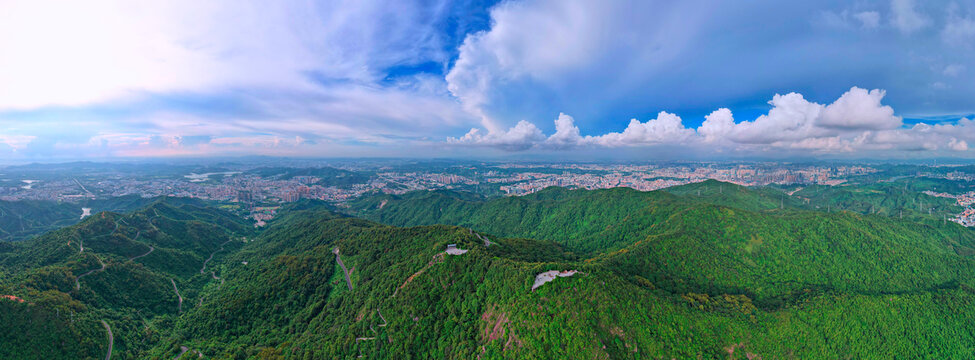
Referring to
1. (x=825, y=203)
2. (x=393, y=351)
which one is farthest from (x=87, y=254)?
(x=825, y=203)

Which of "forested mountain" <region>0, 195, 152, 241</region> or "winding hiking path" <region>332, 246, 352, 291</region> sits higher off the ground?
"winding hiking path" <region>332, 246, 352, 291</region>

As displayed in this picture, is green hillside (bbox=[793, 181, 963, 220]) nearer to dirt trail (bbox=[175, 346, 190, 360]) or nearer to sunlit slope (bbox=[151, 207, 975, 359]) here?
sunlit slope (bbox=[151, 207, 975, 359])

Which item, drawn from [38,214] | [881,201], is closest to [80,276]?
[38,214]

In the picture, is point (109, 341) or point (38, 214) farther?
point (38, 214)

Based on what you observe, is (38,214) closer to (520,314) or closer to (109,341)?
(109,341)

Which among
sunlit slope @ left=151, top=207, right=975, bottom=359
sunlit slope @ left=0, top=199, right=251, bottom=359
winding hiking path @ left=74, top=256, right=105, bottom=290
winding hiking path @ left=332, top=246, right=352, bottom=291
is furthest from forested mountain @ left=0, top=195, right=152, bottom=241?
winding hiking path @ left=332, top=246, right=352, bottom=291

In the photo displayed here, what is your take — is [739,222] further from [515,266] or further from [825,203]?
[825,203]

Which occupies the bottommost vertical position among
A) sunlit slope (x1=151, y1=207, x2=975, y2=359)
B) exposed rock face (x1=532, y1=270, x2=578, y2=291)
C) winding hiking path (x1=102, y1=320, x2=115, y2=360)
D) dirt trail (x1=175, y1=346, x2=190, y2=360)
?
dirt trail (x1=175, y1=346, x2=190, y2=360)

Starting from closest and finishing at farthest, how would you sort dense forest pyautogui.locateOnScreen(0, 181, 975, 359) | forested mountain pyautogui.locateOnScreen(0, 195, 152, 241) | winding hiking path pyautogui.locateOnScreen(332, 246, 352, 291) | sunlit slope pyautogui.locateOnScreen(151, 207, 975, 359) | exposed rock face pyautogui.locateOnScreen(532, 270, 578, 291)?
sunlit slope pyautogui.locateOnScreen(151, 207, 975, 359) → dense forest pyautogui.locateOnScreen(0, 181, 975, 359) → exposed rock face pyautogui.locateOnScreen(532, 270, 578, 291) → winding hiking path pyautogui.locateOnScreen(332, 246, 352, 291) → forested mountain pyautogui.locateOnScreen(0, 195, 152, 241)

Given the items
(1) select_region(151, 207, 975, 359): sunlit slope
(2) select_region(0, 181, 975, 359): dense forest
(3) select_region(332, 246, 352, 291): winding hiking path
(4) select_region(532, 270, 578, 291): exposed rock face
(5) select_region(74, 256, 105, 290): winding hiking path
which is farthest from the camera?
(3) select_region(332, 246, 352, 291): winding hiking path
